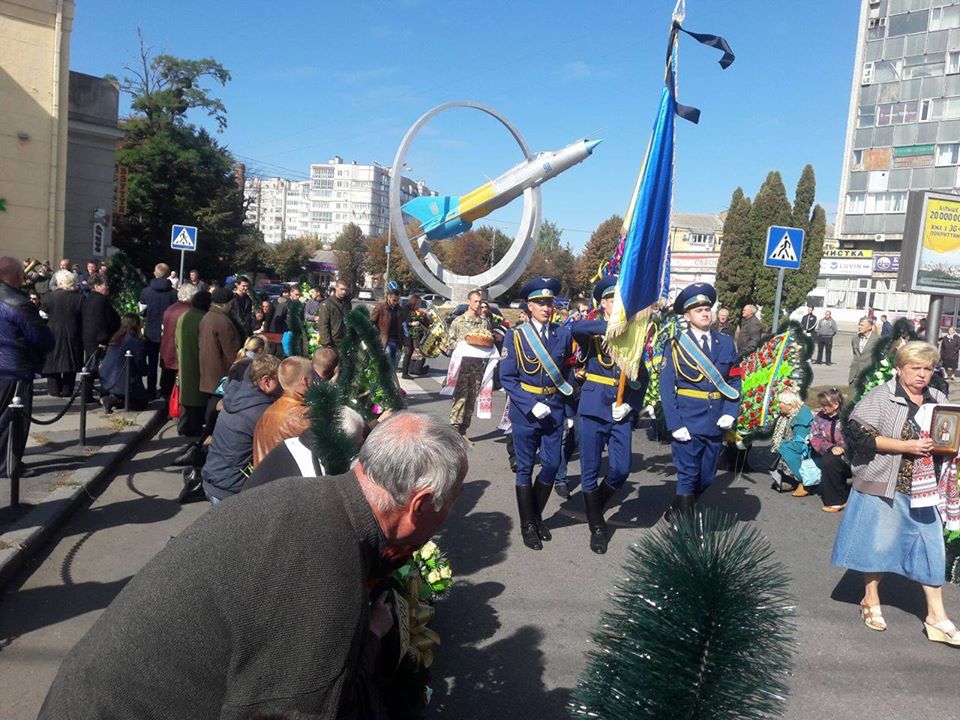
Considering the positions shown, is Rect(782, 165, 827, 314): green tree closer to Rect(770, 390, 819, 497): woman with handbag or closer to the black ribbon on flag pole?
Rect(770, 390, 819, 497): woman with handbag

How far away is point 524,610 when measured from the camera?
470 cm

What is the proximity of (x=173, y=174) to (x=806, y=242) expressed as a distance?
37.1 meters

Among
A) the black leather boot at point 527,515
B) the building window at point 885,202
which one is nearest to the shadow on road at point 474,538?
the black leather boot at point 527,515

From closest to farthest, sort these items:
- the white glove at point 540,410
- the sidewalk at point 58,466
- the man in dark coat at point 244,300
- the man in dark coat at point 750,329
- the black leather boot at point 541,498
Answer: the sidewalk at point 58,466 < the white glove at point 540,410 < the black leather boot at point 541,498 < the man in dark coat at point 244,300 < the man in dark coat at point 750,329

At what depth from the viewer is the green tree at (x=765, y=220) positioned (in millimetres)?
48688

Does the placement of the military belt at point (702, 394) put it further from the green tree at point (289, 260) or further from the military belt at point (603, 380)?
the green tree at point (289, 260)

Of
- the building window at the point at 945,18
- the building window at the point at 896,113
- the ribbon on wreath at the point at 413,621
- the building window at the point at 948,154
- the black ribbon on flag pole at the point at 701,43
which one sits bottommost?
the ribbon on wreath at the point at 413,621

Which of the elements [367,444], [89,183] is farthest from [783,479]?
[89,183]

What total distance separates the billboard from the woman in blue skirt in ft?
13.8

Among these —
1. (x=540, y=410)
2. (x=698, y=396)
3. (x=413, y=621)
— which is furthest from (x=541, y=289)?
(x=413, y=621)

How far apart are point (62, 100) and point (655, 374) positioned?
909 inches

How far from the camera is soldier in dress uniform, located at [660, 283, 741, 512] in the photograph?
6.05 m

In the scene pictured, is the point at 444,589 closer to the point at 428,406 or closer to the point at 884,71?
the point at 428,406

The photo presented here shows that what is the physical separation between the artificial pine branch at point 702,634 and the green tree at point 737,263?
5003cm
